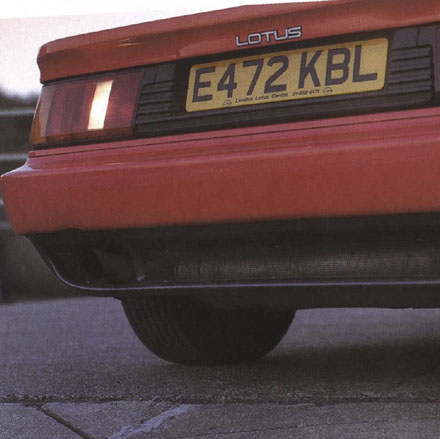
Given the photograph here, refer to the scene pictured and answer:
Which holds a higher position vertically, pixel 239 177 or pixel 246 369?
pixel 239 177

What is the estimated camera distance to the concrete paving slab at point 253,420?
228cm

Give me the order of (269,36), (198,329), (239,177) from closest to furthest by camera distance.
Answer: (239,177), (269,36), (198,329)

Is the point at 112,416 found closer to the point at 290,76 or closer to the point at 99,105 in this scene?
the point at 99,105

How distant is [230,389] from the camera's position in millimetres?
2932

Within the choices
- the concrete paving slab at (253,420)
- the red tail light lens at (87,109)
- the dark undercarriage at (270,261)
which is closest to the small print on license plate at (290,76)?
the red tail light lens at (87,109)

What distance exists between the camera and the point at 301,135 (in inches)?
95.9

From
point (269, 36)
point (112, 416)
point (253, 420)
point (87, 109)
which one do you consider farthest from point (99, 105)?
point (253, 420)

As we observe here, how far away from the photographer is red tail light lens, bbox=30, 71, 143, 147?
2.72 metres

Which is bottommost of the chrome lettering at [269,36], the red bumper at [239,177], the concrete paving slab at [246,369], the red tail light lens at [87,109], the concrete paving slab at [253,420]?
the concrete paving slab at [253,420]

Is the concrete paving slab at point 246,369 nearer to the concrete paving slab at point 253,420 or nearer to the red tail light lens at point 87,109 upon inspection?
the concrete paving slab at point 253,420

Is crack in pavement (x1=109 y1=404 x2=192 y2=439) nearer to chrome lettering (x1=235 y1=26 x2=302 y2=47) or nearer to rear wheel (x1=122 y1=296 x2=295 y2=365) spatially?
rear wheel (x1=122 y1=296 x2=295 y2=365)

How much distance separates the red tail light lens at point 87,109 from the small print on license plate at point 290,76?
0.20 meters

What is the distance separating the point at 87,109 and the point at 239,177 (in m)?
0.60

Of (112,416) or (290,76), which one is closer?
(290,76)
